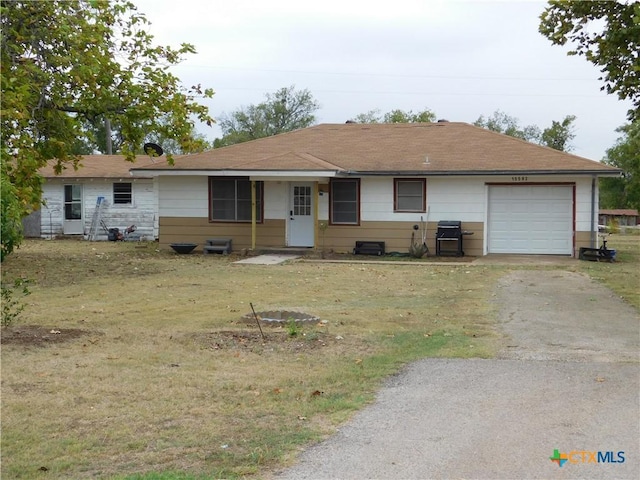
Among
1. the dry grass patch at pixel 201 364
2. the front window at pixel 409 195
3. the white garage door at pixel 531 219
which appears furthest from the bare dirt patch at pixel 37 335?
the white garage door at pixel 531 219

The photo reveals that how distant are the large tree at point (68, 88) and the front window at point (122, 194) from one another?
1182cm

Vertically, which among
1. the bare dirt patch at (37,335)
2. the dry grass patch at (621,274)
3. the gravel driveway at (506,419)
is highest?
the dry grass patch at (621,274)

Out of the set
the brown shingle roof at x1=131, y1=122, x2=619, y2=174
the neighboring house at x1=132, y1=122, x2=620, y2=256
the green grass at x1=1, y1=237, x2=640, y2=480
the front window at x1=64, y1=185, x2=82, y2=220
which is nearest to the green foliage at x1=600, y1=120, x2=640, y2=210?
the brown shingle roof at x1=131, y1=122, x2=619, y2=174

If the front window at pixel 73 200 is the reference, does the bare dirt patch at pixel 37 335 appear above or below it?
below

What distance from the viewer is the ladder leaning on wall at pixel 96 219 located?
2936 cm

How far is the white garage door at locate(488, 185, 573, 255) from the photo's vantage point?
21094 millimetres

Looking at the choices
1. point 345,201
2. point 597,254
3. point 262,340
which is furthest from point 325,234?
point 262,340

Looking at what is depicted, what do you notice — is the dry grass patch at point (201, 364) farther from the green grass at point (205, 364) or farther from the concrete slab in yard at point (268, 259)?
the concrete slab in yard at point (268, 259)

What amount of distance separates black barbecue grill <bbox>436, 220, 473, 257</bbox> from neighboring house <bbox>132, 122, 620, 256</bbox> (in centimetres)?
33

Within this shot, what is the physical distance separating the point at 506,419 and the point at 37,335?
5.62 meters

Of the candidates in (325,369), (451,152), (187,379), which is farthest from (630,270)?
(187,379)

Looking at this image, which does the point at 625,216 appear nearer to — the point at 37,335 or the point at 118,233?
the point at 118,233

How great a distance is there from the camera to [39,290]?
1359 centimetres

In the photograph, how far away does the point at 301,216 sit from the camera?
22609 mm
